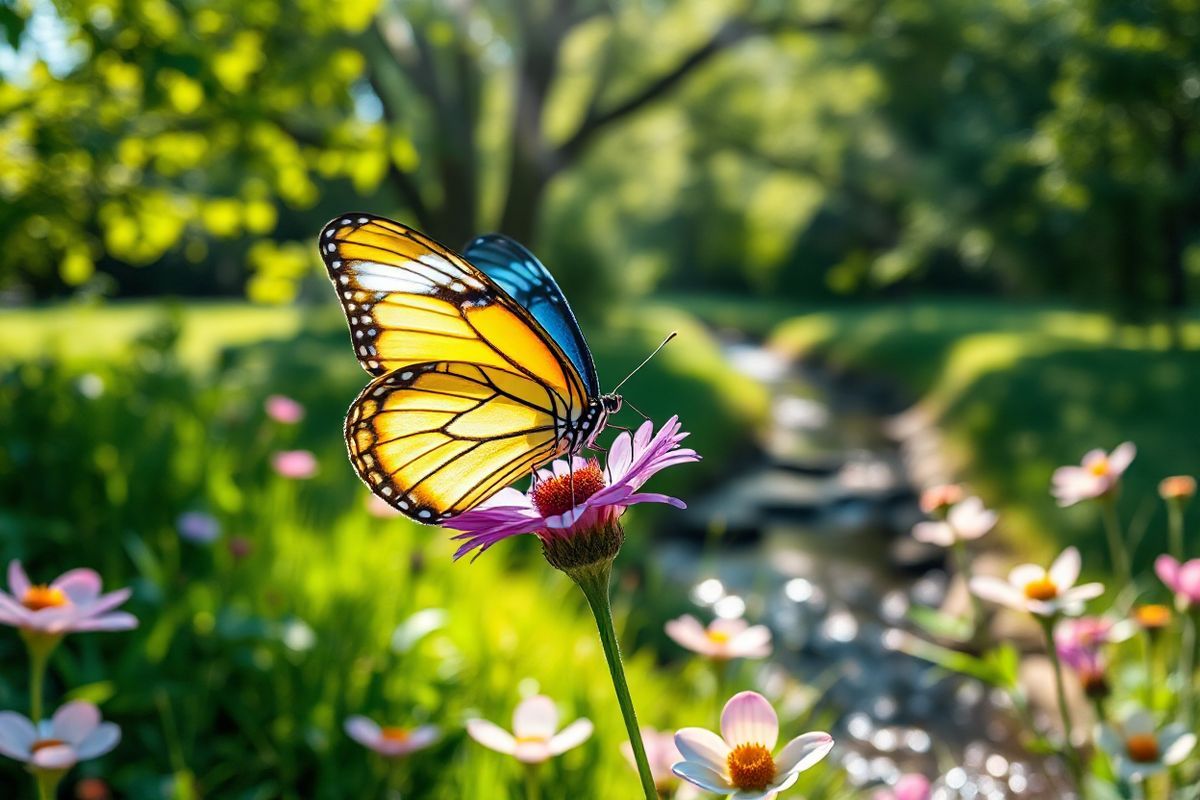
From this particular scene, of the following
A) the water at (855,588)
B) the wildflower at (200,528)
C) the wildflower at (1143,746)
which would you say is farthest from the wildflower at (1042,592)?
the wildflower at (200,528)

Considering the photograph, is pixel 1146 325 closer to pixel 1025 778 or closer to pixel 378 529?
pixel 1025 778

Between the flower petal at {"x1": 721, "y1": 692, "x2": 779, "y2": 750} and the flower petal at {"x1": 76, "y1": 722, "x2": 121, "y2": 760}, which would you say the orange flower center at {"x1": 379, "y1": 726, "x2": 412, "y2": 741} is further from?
the flower petal at {"x1": 721, "y1": 692, "x2": 779, "y2": 750}

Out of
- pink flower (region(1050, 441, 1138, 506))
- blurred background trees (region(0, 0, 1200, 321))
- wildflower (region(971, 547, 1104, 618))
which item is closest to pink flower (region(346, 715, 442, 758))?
wildflower (region(971, 547, 1104, 618))

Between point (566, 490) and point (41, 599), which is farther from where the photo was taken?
point (41, 599)

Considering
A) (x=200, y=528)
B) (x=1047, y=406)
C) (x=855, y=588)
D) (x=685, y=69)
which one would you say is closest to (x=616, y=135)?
(x=685, y=69)

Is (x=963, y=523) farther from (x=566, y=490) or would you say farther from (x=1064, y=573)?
(x=566, y=490)

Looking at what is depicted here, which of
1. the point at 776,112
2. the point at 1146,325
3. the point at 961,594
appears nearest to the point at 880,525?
the point at 961,594

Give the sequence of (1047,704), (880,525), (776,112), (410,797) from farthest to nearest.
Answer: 1. (776,112)
2. (880,525)
3. (1047,704)
4. (410,797)
